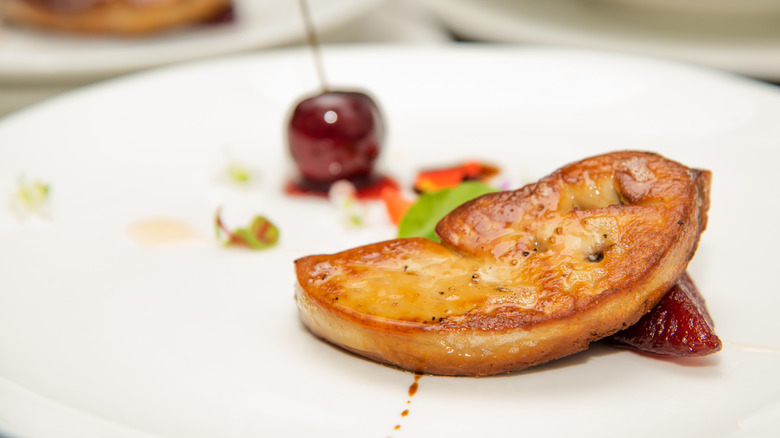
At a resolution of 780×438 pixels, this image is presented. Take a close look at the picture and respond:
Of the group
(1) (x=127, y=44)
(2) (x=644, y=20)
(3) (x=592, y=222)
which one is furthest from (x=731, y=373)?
(1) (x=127, y=44)

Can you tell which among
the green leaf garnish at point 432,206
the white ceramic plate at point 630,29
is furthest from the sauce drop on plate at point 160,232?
the white ceramic plate at point 630,29

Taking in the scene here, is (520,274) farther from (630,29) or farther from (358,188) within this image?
(630,29)

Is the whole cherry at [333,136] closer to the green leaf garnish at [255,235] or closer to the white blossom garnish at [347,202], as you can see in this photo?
the white blossom garnish at [347,202]

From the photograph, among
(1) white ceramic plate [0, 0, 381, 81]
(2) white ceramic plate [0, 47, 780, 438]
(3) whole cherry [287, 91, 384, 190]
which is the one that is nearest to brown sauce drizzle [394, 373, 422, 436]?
(2) white ceramic plate [0, 47, 780, 438]

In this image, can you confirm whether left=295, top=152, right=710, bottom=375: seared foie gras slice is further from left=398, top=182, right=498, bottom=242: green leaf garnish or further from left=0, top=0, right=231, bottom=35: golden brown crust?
left=0, top=0, right=231, bottom=35: golden brown crust

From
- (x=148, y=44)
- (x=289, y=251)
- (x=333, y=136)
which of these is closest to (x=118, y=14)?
(x=148, y=44)

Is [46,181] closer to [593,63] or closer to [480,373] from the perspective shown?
[480,373]
